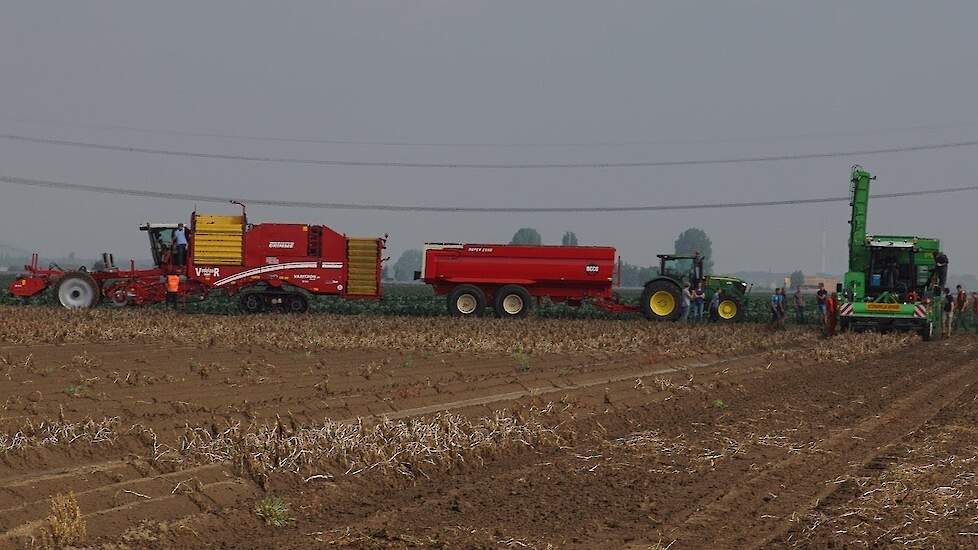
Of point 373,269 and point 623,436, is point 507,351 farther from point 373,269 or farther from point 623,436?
point 373,269

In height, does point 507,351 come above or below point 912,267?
below

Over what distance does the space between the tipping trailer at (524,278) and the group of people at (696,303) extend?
0.25 meters

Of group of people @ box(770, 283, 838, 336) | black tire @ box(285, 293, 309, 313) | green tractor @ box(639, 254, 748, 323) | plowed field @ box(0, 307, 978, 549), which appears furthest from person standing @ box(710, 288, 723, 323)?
plowed field @ box(0, 307, 978, 549)

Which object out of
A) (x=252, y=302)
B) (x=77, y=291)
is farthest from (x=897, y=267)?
(x=77, y=291)

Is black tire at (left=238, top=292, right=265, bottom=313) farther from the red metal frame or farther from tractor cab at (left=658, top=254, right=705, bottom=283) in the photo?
tractor cab at (left=658, top=254, right=705, bottom=283)

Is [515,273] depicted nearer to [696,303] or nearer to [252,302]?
[696,303]

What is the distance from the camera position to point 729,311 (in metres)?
32.8

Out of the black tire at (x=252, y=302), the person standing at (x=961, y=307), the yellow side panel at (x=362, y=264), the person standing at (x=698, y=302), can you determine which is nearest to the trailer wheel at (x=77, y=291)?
the black tire at (x=252, y=302)

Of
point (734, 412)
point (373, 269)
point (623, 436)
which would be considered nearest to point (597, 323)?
point (373, 269)

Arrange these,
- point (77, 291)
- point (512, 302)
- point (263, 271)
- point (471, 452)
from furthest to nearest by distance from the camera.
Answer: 1. point (512, 302)
2. point (263, 271)
3. point (77, 291)
4. point (471, 452)

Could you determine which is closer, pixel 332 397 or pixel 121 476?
pixel 121 476

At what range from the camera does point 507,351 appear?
19.5m

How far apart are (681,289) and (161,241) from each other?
1576 centimetres

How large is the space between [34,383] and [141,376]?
1.35 m
